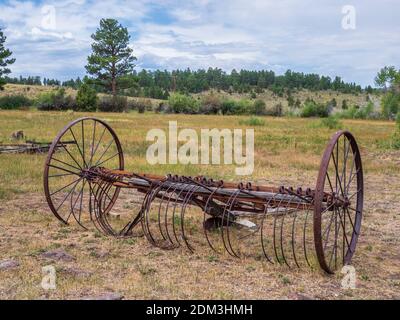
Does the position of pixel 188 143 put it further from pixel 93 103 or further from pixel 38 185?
pixel 93 103

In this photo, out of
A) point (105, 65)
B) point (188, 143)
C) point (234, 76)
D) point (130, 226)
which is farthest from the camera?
point (234, 76)

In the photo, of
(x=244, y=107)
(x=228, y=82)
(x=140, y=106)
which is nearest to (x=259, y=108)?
(x=244, y=107)

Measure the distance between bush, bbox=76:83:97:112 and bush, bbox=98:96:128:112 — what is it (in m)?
1.55

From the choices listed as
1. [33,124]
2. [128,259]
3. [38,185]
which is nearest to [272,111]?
[33,124]

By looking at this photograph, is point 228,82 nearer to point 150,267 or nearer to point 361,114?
point 361,114

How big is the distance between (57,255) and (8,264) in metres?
0.63

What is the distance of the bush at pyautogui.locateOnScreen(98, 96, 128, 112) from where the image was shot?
4441 cm

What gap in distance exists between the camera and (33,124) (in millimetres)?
24891

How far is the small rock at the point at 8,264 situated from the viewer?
5579 millimetres

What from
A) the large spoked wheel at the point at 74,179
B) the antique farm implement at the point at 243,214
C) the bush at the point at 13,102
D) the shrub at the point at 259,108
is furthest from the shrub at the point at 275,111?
the antique farm implement at the point at 243,214

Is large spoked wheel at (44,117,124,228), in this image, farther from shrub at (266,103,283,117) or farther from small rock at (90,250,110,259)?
shrub at (266,103,283,117)

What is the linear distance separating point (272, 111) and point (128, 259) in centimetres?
4439

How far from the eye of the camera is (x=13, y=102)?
44.2 m

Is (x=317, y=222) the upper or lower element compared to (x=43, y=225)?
upper
